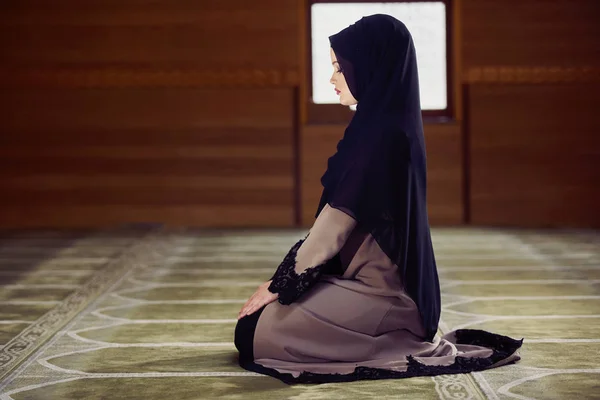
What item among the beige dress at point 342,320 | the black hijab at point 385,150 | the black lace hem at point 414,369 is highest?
the black hijab at point 385,150

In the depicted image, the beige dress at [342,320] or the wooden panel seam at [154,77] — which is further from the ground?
the wooden panel seam at [154,77]

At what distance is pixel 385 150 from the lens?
2.62 metres

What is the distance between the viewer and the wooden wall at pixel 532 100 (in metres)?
6.86

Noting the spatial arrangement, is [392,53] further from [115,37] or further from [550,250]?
[115,37]

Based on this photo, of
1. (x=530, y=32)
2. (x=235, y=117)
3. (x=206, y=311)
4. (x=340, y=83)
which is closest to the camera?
(x=340, y=83)

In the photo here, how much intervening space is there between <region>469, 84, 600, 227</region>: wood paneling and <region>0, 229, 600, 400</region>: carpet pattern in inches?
22.1

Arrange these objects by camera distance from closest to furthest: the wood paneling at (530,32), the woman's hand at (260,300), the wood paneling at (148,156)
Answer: the woman's hand at (260,300) → the wood paneling at (530,32) → the wood paneling at (148,156)

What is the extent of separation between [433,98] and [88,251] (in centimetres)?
287

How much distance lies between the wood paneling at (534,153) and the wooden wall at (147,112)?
55.6 inches

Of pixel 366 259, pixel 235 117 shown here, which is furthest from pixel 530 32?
pixel 366 259

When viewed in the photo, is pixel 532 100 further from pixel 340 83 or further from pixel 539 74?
pixel 340 83

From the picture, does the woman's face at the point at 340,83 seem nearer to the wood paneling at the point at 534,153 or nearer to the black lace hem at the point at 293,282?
the black lace hem at the point at 293,282

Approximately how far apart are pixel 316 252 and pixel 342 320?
0.67 ft

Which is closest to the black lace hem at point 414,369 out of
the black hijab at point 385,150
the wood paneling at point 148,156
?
the black hijab at point 385,150
